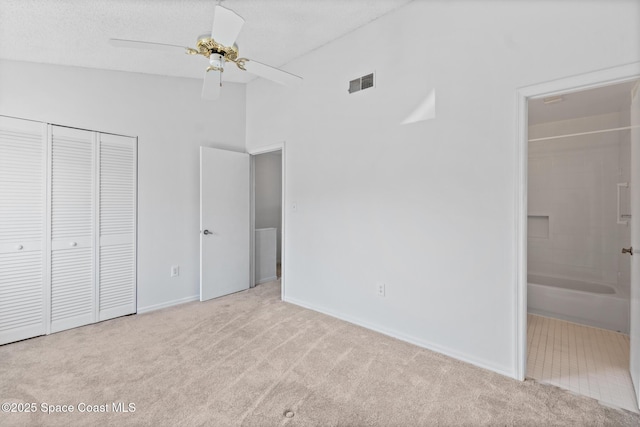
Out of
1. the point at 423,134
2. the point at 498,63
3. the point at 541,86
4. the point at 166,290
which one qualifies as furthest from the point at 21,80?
the point at 541,86

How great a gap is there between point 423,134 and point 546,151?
2674mm

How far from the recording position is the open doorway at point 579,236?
193 cm

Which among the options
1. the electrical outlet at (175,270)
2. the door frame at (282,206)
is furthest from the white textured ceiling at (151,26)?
the electrical outlet at (175,270)

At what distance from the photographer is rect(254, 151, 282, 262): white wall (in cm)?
584

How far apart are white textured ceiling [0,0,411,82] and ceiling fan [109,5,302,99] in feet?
1.80

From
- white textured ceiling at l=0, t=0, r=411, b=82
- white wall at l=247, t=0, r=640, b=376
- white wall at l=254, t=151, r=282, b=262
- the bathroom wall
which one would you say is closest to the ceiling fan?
white textured ceiling at l=0, t=0, r=411, b=82

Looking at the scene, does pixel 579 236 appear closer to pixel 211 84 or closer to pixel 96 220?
pixel 211 84

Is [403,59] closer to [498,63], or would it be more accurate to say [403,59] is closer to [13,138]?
[498,63]

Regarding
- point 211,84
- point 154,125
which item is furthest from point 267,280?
point 211,84

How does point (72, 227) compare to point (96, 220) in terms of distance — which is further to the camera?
point (96, 220)

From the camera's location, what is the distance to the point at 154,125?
10.7 feet

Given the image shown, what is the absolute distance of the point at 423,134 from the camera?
2.39 m

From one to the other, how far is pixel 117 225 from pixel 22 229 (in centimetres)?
69

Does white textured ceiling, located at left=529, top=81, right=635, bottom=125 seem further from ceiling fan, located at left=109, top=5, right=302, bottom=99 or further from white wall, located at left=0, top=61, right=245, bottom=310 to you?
white wall, located at left=0, top=61, right=245, bottom=310
